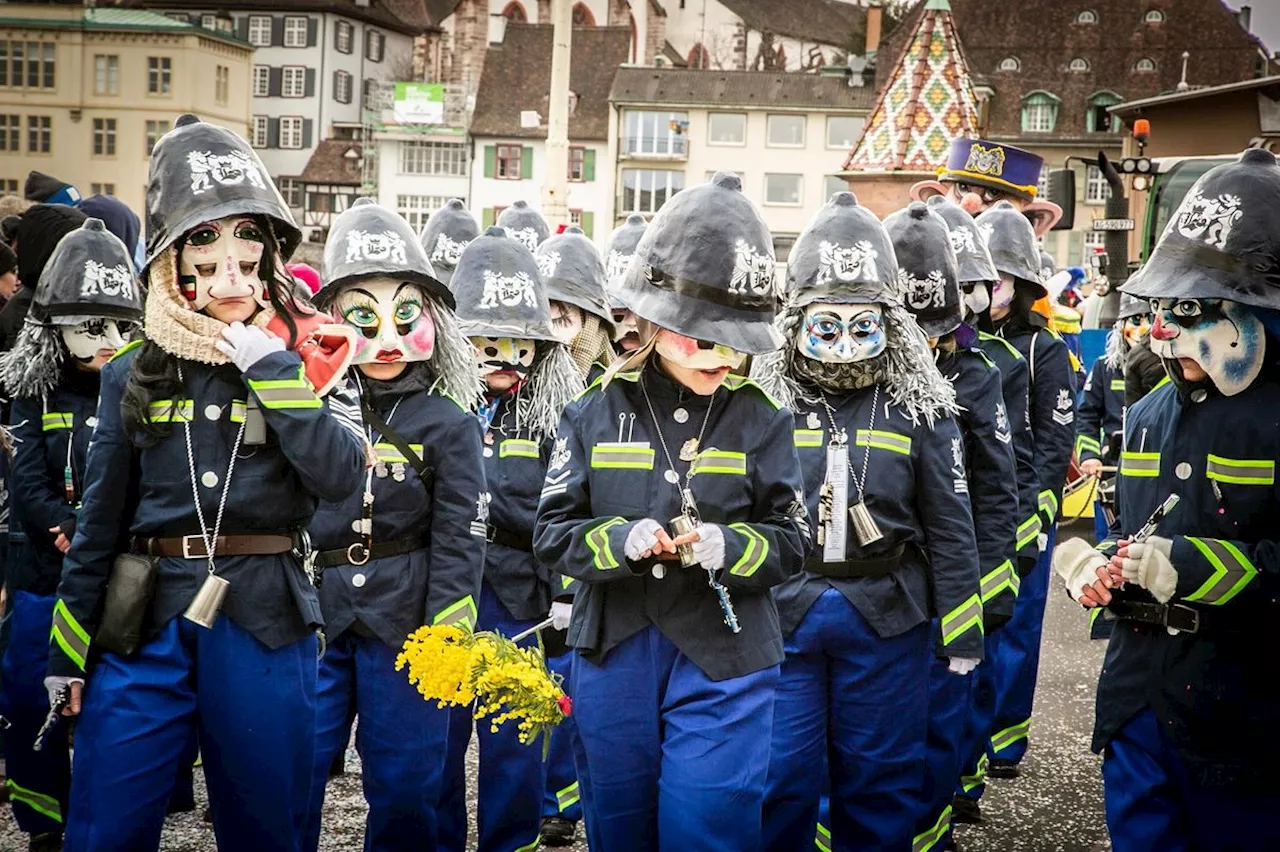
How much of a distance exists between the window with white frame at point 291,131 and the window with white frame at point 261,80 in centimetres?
172

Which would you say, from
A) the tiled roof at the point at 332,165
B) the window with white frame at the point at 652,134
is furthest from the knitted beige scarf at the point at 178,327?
the tiled roof at the point at 332,165

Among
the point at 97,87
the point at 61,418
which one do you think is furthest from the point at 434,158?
the point at 61,418

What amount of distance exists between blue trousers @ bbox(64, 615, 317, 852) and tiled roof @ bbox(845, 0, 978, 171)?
25.5m

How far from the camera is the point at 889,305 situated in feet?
19.6

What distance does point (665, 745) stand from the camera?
4.71 m

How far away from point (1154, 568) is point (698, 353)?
1475 millimetres

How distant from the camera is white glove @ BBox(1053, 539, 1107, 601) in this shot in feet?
16.1

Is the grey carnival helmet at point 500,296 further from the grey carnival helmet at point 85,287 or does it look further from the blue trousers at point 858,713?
the blue trousers at point 858,713

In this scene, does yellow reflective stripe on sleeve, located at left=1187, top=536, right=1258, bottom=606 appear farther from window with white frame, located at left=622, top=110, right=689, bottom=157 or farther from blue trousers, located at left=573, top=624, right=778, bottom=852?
window with white frame, located at left=622, top=110, right=689, bottom=157

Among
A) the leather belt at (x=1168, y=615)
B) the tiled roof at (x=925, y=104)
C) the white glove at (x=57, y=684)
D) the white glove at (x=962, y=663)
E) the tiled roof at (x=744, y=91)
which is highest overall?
the tiled roof at (x=744, y=91)

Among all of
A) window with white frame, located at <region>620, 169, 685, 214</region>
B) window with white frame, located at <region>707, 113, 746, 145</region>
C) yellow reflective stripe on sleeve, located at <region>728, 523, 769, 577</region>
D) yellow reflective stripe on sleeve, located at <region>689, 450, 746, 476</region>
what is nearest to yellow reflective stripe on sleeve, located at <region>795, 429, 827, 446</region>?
yellow reflective stripe on sleeve, located at <region>689, 450, 746, 476</region>

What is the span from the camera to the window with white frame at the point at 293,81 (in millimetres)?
80688

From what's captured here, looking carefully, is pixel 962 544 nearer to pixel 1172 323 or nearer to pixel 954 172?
pixel 1172 323

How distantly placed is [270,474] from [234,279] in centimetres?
58
